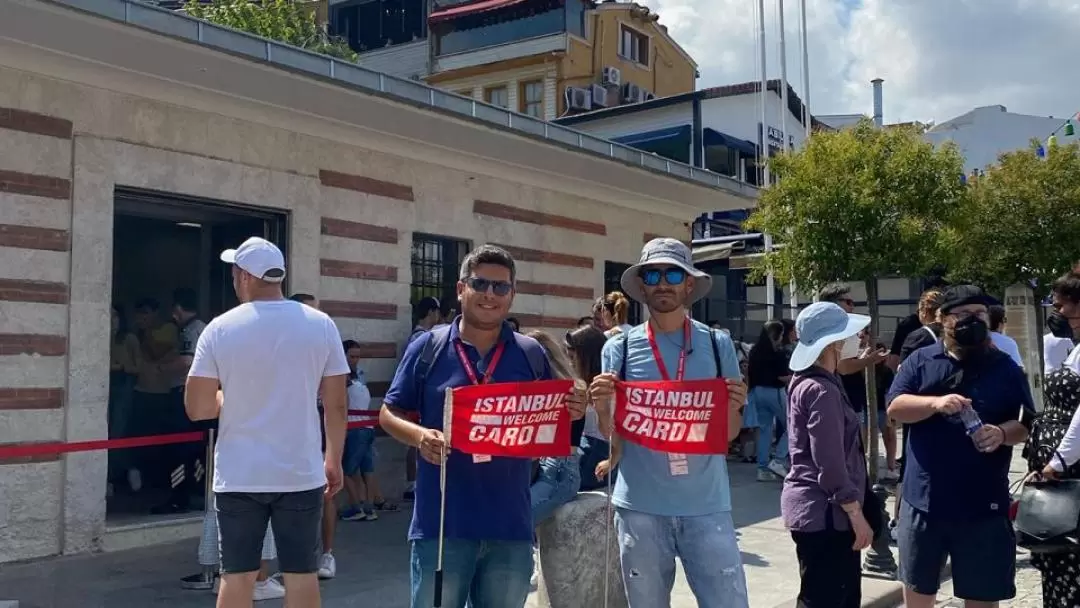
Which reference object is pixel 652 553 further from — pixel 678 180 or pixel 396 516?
pixel 678 180

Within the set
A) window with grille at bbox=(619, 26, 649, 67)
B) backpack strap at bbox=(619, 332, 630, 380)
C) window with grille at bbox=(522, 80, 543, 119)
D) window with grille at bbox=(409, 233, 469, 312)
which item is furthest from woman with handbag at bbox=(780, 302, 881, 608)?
window with grille at bbox=(619, 26, 649, 67)

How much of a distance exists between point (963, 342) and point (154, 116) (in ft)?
21.7

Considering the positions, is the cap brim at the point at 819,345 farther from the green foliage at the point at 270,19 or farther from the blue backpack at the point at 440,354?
the green foliage at the point at 270,19

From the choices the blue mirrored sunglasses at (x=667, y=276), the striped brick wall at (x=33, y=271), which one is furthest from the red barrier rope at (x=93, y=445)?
the blue mirrored sunglasses at (x=667, y=276)

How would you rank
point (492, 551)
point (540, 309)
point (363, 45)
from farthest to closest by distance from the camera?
point (363, 45)
point (540, 309)
point (492, 551)

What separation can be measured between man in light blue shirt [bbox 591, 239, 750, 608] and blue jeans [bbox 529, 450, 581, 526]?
1312mm

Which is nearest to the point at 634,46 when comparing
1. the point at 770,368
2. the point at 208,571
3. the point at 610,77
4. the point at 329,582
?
the point at 610,77

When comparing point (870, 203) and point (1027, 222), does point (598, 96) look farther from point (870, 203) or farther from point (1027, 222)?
point (870, 203)

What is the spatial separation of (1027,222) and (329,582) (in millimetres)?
16546

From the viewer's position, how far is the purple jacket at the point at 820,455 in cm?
430

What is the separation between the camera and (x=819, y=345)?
4.50 meters

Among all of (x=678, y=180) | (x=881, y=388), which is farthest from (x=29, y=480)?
(x=881, y=388)

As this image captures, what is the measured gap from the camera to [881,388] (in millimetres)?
12625

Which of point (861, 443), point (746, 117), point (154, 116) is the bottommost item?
point (861, 443)
